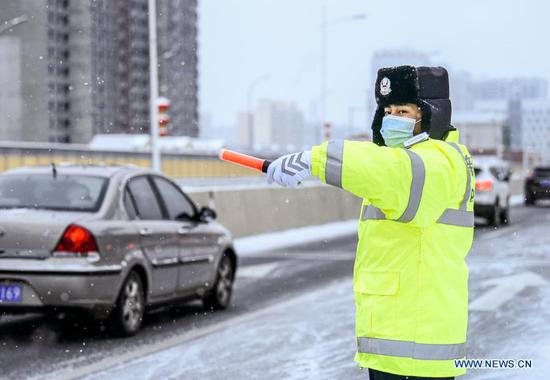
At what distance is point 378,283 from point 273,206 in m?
19.1

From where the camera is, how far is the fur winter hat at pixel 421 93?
3.65m

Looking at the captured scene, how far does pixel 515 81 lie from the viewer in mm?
176000

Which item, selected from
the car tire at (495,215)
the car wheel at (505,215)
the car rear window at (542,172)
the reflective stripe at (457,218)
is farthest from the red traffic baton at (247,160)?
the car rear window at (542,172)

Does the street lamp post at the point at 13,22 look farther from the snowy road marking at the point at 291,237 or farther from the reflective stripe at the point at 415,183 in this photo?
the reflective stripe at the point at 415,183

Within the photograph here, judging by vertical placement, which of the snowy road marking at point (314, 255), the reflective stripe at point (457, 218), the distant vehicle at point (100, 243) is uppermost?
the reflective stripe at point (457, 218)

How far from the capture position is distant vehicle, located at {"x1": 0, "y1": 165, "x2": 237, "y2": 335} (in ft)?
27.6

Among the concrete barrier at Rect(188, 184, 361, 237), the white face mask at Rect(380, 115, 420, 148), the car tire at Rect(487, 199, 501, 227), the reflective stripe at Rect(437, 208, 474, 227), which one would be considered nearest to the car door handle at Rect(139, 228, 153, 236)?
the white face mask at Rect(380, 115, 420, 148)

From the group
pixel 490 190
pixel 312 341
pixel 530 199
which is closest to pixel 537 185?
pixel 530 199

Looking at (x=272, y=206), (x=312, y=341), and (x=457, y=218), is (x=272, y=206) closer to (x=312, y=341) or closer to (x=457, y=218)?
(x=312, y=341)

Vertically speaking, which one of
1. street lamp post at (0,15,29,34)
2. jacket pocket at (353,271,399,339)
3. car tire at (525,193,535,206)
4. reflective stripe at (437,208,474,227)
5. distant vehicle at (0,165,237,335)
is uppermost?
street lamp post at (0,15,29,34)

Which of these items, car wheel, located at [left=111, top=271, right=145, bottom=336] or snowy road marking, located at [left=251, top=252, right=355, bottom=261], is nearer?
car wheel, located at [left=111, top=271, right=145, bottom=336]

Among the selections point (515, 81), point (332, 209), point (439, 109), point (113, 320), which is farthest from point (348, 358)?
point (515, 81)

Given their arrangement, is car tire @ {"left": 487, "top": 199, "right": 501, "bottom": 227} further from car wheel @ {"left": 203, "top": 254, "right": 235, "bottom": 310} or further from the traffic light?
car wheel @ {"left": 203, "top": 254, "right": 235, "bottom": 310}

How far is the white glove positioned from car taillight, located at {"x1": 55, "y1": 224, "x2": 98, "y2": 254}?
5.36 meters
